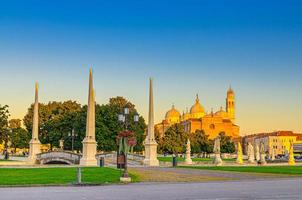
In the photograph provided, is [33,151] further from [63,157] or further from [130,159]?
[130,159]

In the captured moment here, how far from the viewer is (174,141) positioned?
135875 millimetres

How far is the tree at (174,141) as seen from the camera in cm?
13450

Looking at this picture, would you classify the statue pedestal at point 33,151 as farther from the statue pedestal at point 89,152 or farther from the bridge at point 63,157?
the statue pedestal at point 89,152

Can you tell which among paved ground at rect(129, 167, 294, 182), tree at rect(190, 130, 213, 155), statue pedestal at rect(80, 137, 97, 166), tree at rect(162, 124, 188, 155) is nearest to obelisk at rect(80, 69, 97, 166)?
statue pedestal at rect(80, 137, 97, 166)

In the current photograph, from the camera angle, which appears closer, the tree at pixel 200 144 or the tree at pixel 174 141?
the tree at pixel 174 141

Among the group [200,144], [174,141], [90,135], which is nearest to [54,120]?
[174,141]

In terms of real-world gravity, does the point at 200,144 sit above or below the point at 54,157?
above

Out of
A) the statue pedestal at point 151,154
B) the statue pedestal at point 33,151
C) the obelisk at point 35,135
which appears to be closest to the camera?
the statue pedestal at point 151,154

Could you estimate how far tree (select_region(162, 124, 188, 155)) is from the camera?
134500 mm

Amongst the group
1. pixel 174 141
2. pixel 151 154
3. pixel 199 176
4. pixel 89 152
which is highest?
pixel 174 141

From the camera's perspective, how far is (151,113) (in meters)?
60.6

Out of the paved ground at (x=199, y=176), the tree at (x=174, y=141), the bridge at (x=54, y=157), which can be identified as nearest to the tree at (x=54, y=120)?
the tree at (x=174, y=141)

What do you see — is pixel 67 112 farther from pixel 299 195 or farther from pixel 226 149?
pixel 299 195

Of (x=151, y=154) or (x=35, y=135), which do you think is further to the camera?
(x=35, y=135)
